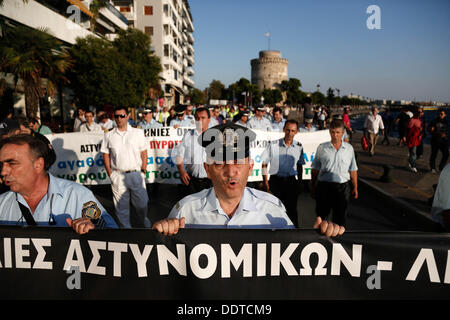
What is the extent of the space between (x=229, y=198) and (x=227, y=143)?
1.24 feet

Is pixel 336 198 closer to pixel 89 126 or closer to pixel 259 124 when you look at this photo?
pixel 259 124

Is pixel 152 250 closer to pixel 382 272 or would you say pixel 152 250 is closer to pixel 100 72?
pixel 382 272

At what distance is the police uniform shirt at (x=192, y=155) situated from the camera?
19.3 feet

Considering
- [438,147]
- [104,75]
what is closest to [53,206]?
→ [438,147]

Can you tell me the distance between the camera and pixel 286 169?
547 cm

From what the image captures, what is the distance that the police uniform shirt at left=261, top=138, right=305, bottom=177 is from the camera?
18.0ft

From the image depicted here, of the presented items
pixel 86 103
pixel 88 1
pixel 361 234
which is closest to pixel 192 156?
pixel 361 234

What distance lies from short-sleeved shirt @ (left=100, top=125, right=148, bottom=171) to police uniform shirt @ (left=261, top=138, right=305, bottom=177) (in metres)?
2.08

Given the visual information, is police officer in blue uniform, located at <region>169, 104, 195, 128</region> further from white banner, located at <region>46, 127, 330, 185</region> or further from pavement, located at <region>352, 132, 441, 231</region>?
pavement, located at <region>352, 132, 441, 231</region>

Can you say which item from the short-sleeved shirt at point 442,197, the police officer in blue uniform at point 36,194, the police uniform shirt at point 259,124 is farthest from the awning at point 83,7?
the short-sleeved shirt at point 442,197

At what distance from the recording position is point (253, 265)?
226 centimetres

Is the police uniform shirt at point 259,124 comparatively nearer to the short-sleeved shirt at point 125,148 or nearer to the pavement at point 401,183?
the pavement at point 401,183

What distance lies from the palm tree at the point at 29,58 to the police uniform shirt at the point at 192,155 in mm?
10364
